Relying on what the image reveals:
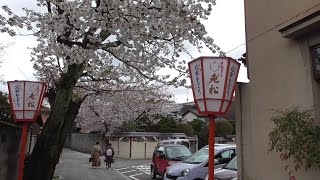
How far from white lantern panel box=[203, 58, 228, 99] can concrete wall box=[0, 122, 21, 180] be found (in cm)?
674

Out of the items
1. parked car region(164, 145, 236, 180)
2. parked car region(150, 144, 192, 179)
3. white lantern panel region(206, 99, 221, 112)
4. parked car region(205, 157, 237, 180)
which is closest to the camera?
white lantern panel region(206, 99, 221, 112)

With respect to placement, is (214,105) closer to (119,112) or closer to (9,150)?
(9,150)

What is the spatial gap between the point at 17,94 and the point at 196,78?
5.18 meters

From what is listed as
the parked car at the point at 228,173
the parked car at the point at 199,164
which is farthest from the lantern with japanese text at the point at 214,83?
→ the parked car at the point at 199,164

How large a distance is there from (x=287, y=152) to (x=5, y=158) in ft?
26.1

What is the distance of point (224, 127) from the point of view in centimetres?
4744

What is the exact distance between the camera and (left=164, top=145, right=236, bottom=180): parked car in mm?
13555

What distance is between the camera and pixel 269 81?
296 inches

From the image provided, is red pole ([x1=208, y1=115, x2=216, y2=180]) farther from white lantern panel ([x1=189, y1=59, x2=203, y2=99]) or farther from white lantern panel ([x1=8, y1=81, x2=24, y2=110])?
white lantern panel ([x1=8, y1=81, x2=24, y2=110])

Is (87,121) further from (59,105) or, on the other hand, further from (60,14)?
(60,14)

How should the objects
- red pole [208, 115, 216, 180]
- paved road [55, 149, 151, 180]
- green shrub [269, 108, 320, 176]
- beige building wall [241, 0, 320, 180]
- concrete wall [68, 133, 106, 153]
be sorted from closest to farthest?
green shrub [269, 108, 320, 176] → red pole [208, 115, 216, 180] → beige building wall [241, 0, 320, 180] → paved road [55, 149, 151, 180] → concrete wall [68, 133, 106, 153]

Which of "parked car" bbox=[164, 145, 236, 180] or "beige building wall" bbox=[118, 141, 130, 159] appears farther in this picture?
"beige building wall" bbox=[118, 141, 130, 159]

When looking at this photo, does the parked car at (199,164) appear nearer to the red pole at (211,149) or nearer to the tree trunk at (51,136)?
the tree trunk at (51,136)

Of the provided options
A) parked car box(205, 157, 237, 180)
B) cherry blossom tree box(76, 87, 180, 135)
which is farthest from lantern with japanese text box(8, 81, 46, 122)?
cherry blossom tree box(76, 87, 180, 135)
